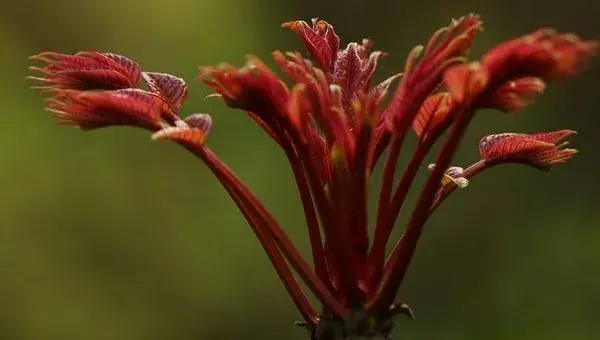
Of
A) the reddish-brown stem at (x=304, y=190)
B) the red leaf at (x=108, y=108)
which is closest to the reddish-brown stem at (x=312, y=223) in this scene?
the reddish-brown stem at (x=304, y=190)

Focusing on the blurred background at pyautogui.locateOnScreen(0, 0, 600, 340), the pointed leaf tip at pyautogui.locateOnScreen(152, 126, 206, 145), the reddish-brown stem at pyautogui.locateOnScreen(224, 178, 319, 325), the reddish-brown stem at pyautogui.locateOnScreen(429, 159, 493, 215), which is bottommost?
the blurred background at pyautogui.locateOnScreen(0, 0, 600, 340)

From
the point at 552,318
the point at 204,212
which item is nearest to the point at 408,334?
the point at 552,318

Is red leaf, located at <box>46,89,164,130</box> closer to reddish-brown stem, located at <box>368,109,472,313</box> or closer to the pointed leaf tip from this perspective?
the pointed leaf tip

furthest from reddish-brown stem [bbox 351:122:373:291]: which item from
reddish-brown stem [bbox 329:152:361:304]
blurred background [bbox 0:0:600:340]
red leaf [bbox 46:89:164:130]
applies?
blurred background [bbox 0:0:600:340]

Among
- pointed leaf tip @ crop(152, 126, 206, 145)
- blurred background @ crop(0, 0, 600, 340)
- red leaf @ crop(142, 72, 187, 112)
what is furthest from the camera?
blurred background @ crop(0, 0, 600, 340)

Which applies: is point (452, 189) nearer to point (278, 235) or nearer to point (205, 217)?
point (278, 235)

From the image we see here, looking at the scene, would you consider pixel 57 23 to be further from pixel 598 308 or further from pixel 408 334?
pixel 598 308

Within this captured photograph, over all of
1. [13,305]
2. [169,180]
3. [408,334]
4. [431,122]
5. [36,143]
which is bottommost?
[408,334]
